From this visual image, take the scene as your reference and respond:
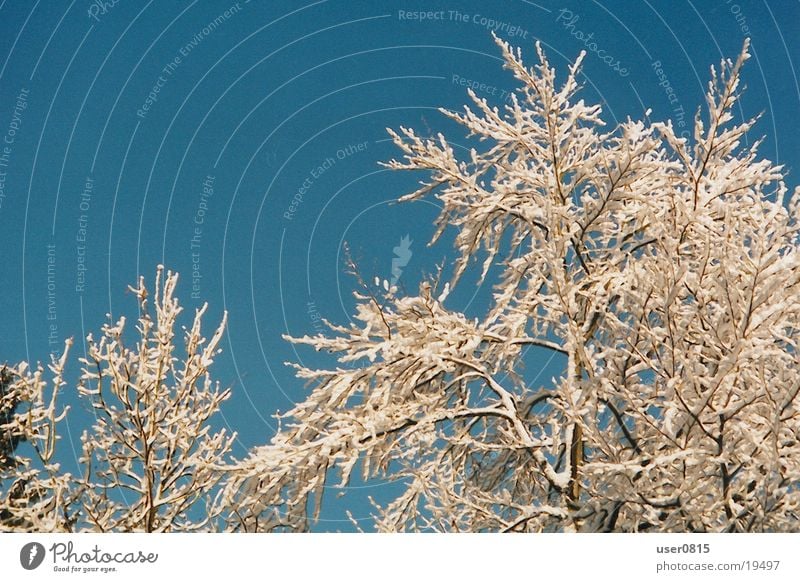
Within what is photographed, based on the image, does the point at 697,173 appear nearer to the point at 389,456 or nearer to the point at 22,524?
the point at 389,456

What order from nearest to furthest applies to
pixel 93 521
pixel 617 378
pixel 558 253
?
pixel 558 253
pixel 617 378
pixel 93 521

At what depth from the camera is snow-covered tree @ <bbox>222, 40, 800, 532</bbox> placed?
16.2 ft

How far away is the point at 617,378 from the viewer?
6.43 meters
